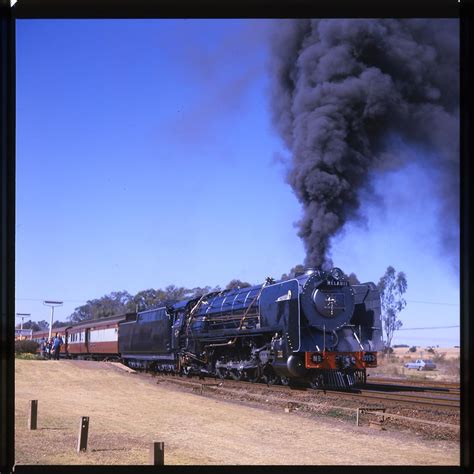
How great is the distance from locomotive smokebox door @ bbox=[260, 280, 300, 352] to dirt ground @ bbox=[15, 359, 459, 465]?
2147mm

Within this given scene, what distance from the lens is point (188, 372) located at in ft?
66.4

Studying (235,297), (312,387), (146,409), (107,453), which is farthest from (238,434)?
(235,297)

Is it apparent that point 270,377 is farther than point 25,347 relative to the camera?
No

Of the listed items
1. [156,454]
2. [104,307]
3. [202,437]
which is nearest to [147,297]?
[104,307]

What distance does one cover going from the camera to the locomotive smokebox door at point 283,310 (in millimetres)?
13992

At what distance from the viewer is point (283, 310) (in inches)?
571

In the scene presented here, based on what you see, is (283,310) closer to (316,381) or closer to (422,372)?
(316,381)

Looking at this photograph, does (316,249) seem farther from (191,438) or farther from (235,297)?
(191,438)

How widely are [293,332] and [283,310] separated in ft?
2.26

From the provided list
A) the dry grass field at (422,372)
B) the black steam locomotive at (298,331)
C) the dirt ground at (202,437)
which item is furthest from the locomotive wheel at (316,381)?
the dry grass field at (422,372)

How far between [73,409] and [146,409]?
1389 millimetres

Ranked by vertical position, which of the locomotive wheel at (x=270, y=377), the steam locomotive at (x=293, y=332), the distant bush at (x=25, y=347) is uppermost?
the steam locomotive at (x=293, y=332)

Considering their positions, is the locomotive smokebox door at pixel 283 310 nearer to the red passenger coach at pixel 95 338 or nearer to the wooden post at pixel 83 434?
the wooden post at pixel 83 434


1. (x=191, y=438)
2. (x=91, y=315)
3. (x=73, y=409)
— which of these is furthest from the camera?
(x=91, y=315)
